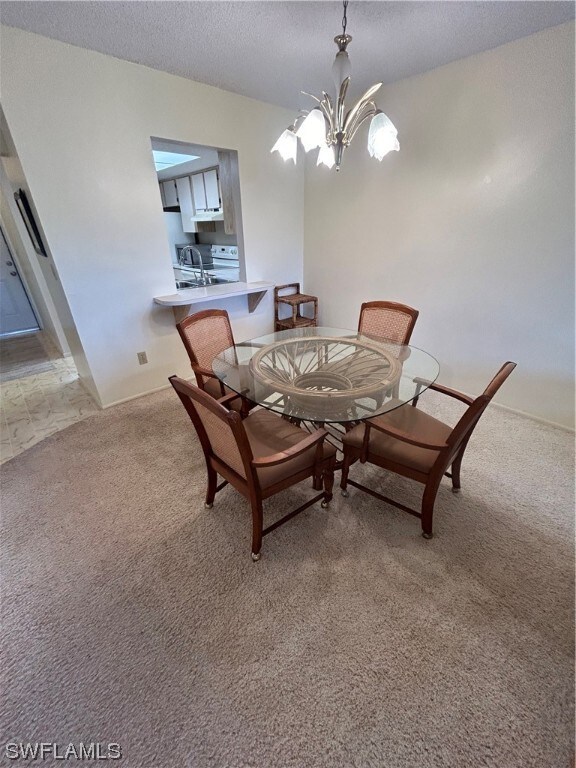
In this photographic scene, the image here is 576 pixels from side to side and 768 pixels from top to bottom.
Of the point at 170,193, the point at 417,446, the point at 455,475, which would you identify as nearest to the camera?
the point at 417,446

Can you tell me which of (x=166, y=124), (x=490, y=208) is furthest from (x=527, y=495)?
(x=166, y=124)

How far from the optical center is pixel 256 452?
152 cm

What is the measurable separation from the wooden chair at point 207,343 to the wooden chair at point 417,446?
733mm

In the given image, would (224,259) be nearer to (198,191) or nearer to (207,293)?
(198,191)

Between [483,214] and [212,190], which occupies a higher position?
[212,190]

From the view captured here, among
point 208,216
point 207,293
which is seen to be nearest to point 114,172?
point 207,293

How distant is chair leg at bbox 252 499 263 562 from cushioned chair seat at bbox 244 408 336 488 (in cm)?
10

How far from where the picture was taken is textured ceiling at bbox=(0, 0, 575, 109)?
1.66 m

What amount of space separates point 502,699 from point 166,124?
12.6 ft

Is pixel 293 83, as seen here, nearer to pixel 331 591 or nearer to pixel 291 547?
pixel 291 547

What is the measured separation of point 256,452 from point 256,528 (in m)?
0.35

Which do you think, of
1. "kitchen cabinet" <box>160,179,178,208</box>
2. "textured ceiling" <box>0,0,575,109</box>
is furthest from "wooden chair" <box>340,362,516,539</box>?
"kitchen cabinet" <box>160,179,178,208</box>

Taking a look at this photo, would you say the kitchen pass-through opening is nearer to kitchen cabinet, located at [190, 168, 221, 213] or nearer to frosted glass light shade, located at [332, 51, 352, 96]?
kitchen cabinet, located at [190, 168, 221, 213]

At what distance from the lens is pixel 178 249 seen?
5.53 metres
